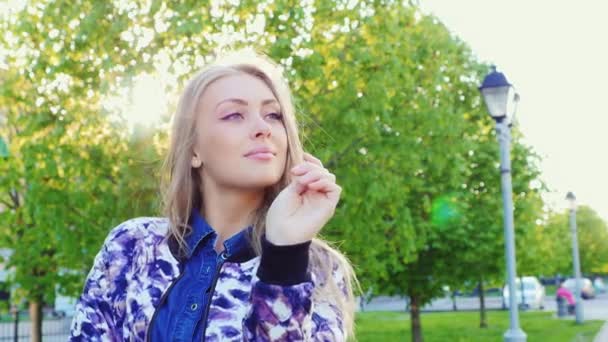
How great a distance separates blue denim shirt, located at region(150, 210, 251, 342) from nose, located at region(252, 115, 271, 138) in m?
0.25

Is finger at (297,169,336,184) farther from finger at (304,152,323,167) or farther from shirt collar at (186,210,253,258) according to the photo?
shirt collar at (186,210,253,258)

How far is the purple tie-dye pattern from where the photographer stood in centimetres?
168

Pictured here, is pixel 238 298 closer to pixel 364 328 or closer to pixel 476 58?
pixel 476 58

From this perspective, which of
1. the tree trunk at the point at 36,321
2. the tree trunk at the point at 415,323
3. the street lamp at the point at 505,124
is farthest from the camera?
the tree trunk at the point at 415,323

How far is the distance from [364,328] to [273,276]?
29725 millimetres

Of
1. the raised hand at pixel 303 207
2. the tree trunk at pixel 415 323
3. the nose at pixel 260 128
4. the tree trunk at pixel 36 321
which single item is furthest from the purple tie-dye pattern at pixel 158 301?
the tree trunk at pixel 415 323

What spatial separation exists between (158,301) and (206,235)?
21 centimetres

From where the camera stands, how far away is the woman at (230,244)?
5.57ft

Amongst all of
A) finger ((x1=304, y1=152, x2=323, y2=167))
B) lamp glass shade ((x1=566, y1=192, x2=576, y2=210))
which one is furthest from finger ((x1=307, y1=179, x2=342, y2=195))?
lamp glass shade ((x1=566, y1=192, x2=576, y2=210))

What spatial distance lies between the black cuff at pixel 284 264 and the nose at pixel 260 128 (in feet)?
1.23

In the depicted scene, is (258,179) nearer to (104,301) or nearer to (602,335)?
(104,301)

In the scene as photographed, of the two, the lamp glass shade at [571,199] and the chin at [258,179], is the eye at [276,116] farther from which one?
the lamp glass shade at [571,199]

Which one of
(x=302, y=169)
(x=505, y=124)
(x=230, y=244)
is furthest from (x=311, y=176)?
(x=505, y=124)

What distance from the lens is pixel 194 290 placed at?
6.12 ft
